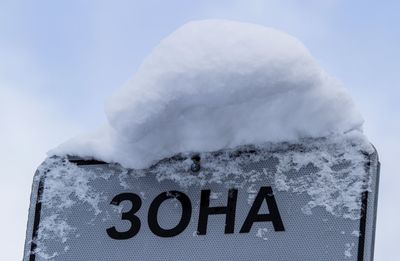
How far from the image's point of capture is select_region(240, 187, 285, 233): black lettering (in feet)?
6.15

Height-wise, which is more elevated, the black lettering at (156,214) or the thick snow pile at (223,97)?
the thick snow pile at (223,97)

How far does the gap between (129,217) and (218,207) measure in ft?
0.77

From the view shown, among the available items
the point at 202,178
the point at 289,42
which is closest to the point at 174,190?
the point at 202,178

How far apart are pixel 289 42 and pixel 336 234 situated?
0.48 m

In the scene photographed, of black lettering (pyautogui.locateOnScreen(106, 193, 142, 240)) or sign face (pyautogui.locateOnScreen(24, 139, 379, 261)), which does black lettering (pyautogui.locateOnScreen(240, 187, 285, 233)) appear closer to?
sign face (pyautogui.locateOnScreen(24, 139, 379, 261))

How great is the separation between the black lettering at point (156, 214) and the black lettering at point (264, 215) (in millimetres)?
147

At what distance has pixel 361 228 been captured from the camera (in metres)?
1.80

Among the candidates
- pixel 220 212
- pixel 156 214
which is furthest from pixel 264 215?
pixel 156 214

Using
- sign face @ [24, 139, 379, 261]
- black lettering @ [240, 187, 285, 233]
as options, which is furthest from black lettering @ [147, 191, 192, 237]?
black lettering @ [240, 187, 285, 233]

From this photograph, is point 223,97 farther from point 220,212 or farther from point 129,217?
point 129,217

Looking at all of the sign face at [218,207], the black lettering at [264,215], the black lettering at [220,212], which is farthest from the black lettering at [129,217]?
the black lettering at [264,215]

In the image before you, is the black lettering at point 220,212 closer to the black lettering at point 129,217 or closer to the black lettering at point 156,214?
the black lettering at point 156,214

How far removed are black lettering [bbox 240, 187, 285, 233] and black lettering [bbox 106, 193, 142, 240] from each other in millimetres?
276

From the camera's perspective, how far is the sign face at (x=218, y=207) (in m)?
1.83
